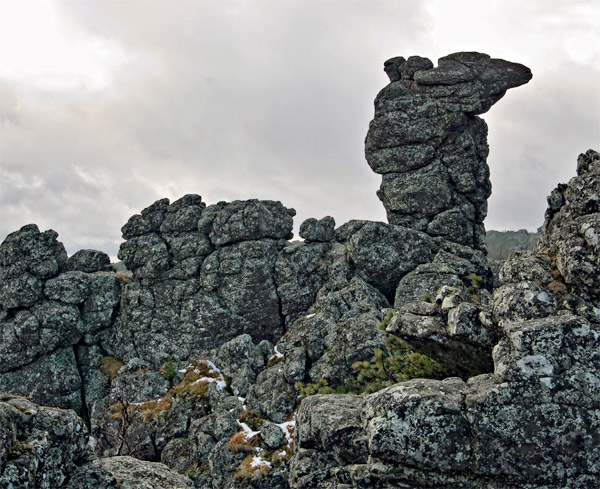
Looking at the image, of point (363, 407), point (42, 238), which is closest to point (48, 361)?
point (42, 238)

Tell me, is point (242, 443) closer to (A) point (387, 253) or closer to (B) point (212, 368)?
(B) point (212, 368)

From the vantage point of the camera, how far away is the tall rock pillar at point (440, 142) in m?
58.9

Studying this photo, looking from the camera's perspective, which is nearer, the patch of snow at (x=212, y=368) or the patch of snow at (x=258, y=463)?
the patch of snow at (x=258, y=463)

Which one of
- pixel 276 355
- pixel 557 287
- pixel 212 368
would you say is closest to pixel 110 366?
pixel 212 368

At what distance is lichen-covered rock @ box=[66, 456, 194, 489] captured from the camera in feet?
56.6

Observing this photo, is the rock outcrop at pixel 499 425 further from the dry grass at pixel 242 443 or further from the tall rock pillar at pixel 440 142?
the tall rock pillar at pixel 440 142

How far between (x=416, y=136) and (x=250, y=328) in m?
32.2

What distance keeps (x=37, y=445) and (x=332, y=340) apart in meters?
30.8

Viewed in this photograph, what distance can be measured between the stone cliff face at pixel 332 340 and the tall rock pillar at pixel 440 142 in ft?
0.84

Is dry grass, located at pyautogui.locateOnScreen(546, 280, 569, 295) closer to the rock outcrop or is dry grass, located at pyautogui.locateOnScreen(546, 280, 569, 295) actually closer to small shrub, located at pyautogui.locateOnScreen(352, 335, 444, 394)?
the rock outcrop

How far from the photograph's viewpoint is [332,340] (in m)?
44.4

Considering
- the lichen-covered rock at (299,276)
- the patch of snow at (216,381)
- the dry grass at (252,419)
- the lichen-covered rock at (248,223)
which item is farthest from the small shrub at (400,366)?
the lichen-covered rock at (248,223)

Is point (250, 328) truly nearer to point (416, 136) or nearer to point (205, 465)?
point (205, 465)

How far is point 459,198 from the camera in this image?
59.7 meters
